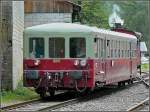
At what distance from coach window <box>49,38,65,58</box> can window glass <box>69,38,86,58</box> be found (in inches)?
11.3

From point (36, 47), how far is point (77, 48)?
4.38 feet

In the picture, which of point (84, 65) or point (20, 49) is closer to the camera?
point (84, 65)

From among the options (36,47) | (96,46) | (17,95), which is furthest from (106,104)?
(17,95)

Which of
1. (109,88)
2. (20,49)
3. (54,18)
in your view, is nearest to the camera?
(20,49)

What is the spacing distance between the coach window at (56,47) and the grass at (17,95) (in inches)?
70.3

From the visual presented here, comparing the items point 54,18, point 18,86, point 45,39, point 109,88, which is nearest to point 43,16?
point 54,18

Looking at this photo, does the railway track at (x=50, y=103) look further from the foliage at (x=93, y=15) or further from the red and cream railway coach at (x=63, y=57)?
the foliage at (x=93, y=15)

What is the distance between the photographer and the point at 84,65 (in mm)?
18906

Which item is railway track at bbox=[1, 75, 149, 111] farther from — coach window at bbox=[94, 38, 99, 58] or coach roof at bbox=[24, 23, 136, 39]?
coach roof at bbox=[24, 23, 136, 39]

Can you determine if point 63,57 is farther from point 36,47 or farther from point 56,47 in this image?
point 36,47

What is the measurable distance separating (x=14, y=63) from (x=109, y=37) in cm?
350

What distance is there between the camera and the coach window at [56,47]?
19.3 m

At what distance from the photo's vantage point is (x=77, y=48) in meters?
19.2

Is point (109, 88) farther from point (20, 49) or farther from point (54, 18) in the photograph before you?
point (54, 18)
